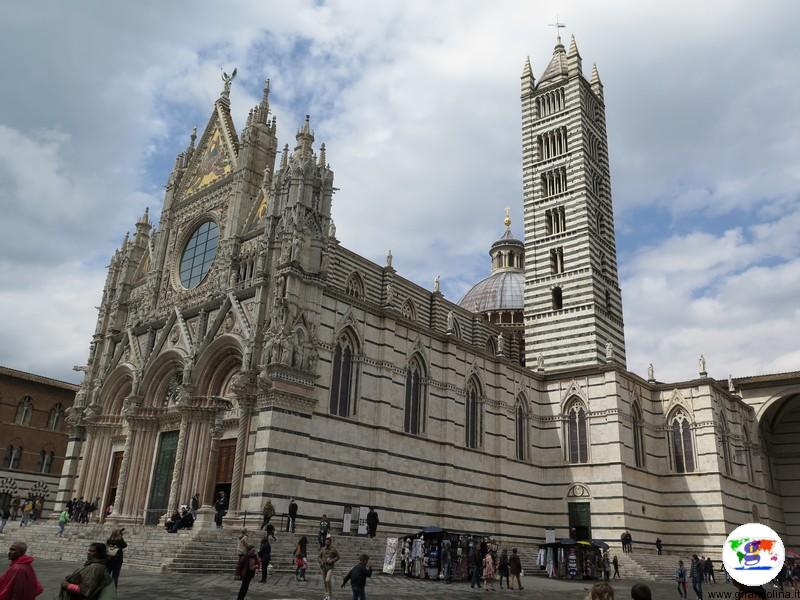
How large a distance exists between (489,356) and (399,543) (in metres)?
13.1

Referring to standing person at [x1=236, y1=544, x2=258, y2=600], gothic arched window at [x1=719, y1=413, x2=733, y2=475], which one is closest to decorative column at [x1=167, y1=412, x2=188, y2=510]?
standing person at [x1=236, y1=544, x2=258, y2=600]

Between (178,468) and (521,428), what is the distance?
55.3 feet

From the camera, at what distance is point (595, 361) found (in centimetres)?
3684

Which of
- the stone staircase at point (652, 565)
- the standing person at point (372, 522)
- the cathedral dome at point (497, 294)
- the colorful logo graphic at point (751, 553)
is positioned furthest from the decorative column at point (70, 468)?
the colorful logo graphic at point (751, 553)

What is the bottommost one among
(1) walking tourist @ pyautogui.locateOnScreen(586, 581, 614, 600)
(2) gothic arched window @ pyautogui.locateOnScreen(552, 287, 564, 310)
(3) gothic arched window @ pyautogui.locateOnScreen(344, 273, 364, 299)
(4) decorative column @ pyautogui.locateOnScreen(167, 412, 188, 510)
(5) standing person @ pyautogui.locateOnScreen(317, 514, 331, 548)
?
(1) walking tourist @ pyautogui.locateOnScreen(586, 581, 614, 600)

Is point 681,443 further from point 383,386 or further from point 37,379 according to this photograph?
point 37,379

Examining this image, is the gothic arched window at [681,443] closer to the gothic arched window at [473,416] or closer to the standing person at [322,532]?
the gothic arched window at [473,416]

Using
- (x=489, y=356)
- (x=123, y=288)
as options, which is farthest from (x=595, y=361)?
(x=123, y=288)

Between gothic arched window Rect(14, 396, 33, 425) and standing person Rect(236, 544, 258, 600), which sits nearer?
standing person Rect(236, 544, 258, 600)

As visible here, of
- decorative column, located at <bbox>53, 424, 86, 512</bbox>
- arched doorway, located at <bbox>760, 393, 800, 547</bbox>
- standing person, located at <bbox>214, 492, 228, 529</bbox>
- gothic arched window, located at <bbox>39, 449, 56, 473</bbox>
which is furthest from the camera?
arched doorway, located at <bbox>760, 393, 800, 547</bbox>

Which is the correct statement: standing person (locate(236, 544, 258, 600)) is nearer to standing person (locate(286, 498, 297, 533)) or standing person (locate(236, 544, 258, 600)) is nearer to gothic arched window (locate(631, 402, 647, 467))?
standing person (locate(286, 498, 297, 533))

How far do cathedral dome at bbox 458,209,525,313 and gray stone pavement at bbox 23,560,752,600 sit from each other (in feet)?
108

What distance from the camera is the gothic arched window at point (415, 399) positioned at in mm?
29217

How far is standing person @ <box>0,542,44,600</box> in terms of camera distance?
6.72 metres
